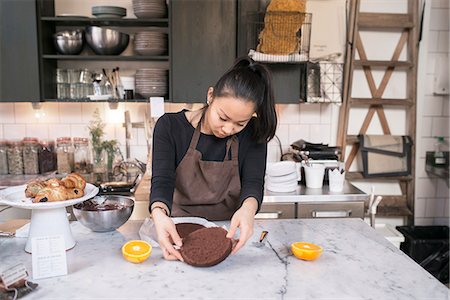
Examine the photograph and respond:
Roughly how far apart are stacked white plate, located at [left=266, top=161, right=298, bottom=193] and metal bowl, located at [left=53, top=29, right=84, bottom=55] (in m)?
1.66

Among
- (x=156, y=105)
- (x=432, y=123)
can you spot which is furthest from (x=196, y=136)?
(x=432, y=123)

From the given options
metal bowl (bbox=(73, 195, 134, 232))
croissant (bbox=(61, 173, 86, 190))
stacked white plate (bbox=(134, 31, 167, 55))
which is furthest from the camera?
stacked white plate (bbox=(134, 31, 167, 55))

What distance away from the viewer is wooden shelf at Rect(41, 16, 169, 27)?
308cm

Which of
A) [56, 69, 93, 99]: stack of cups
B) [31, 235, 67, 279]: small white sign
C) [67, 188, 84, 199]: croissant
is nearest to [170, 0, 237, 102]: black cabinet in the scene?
[56, 69, 93, 99]: stack of cups

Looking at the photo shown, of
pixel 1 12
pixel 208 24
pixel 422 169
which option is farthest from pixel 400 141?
pixel 1 12

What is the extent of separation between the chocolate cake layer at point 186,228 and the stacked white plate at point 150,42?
6.12ft

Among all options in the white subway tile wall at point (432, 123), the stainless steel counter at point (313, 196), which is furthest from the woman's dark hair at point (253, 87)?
the white subway tile wall at point (432, 123)

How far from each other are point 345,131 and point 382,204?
2.37 feet

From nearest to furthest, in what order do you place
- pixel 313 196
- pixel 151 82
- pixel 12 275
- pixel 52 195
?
pixel 12 275, pixel 52 195, pixel 313 196, pixel 151 82

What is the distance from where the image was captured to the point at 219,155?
1925 mm

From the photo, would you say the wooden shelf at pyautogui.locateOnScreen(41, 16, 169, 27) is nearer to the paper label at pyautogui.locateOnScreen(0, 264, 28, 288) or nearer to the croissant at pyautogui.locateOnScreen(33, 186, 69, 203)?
the croissant at pyautogui.locateOnScreen(33, 186, 69, 203)

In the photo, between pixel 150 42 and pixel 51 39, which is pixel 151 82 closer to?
pixel 150 42

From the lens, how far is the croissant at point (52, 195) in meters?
1.45

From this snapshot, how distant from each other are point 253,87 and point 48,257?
89 centimetres
